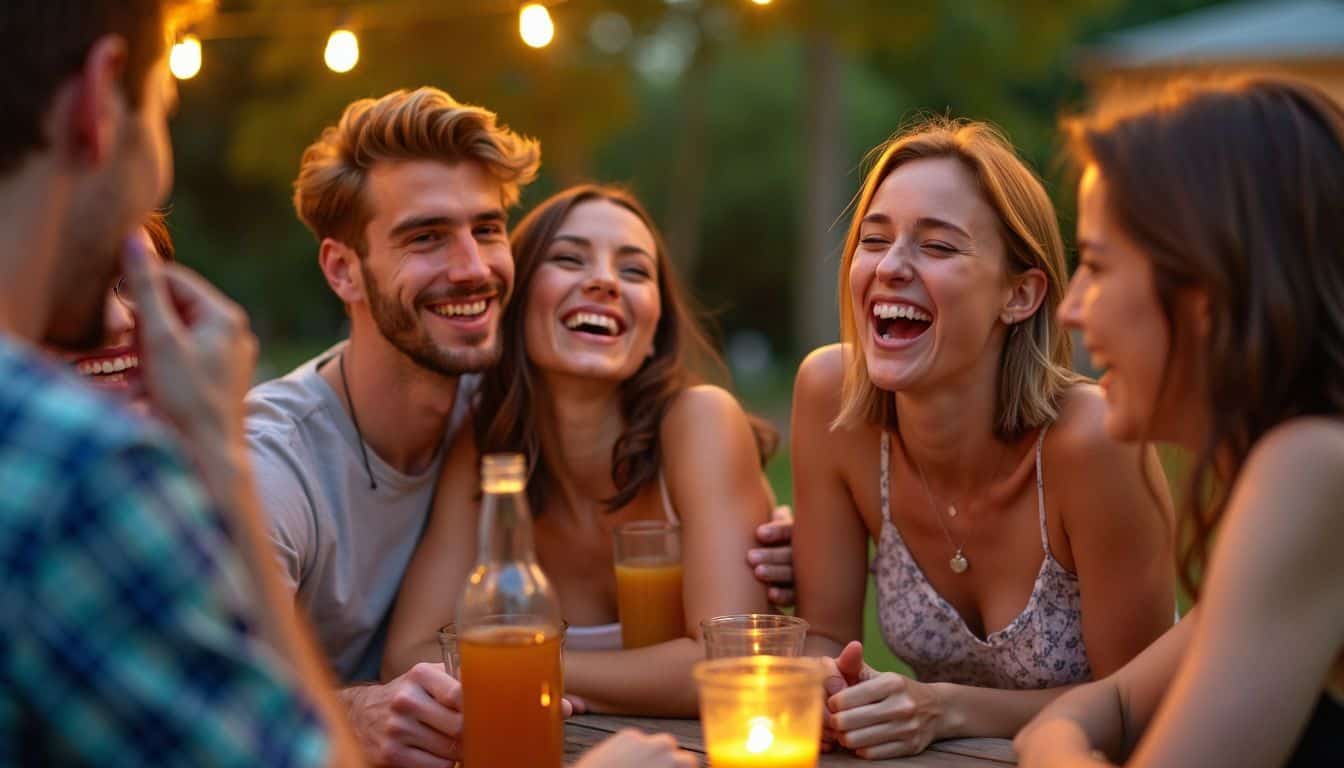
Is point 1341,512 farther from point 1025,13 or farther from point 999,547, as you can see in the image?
point 1025,13

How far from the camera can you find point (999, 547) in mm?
3145

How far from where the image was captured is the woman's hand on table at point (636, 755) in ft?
6.02

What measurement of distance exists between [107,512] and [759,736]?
1.01 meters

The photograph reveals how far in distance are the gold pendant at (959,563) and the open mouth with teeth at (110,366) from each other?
72.2 inches

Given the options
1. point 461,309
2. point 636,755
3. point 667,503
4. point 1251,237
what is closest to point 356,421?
point 461,309

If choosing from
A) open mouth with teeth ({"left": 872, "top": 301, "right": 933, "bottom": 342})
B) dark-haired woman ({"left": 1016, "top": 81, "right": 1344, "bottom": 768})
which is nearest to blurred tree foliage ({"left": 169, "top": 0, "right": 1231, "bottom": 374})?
open mouth with teeth ({"left": 872, "top": 301, "right": 933, "bottom": 342})

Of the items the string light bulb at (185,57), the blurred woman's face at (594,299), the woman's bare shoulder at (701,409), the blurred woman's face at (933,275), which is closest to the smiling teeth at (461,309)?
the blurred woman's face at (594,299)

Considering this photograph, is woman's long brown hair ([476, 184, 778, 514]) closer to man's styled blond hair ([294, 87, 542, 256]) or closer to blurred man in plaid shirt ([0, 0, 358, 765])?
man's styled blond hair ([294, 87, 542, 256])

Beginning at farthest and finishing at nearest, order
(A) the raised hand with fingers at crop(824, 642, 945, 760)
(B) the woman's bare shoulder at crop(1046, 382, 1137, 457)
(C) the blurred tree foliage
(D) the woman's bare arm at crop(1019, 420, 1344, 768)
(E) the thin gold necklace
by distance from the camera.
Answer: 1. (C) the blurred tree foliage
2. (E) the thin gold necklace
3. (B) the woman's bare shoulder at crop(1046, 382, 1137, 457)
4. (A) the raised hand with fingers at crop(824, 642, 945, 760)
5. (D) the woman's bare arm at crop(1019, 420, 1344, 768)

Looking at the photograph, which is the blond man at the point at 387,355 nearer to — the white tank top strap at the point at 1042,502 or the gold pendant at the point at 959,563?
the gold pendant at the point at 959,563

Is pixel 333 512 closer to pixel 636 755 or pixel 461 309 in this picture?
pixel 461 309

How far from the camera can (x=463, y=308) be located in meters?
A: 3.51

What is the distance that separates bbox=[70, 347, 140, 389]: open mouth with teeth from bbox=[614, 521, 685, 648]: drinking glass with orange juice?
1.10 m

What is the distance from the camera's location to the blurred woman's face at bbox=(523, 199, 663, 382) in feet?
11.5
